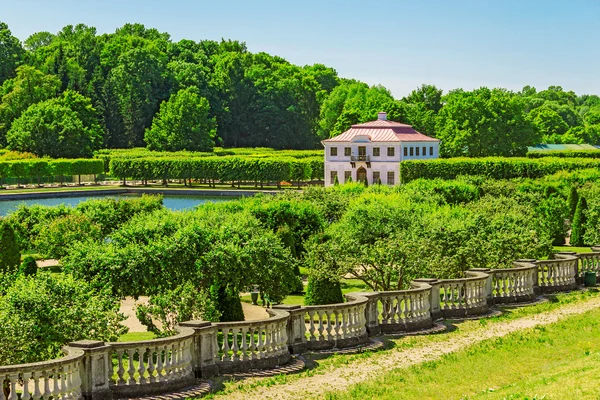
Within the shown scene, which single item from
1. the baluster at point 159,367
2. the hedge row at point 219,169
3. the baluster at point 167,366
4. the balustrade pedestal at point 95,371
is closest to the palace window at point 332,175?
the hedge row at point 219,169

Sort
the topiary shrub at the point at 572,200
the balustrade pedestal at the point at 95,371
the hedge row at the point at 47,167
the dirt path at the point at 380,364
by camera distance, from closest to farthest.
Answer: the balustrade pedestal at the point at 95,371, the dirt path at the point at 380,364, the topiary shrub at the point at 572,200, the hedge row at the point at 47,167

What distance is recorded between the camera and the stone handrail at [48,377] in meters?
16.5

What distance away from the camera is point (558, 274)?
32.2 metres

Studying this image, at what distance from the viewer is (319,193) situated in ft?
184

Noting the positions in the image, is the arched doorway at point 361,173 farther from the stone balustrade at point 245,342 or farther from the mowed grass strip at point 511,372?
the mowed grass strip at point 511,372

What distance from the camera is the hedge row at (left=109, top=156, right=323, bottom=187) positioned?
116938 mm

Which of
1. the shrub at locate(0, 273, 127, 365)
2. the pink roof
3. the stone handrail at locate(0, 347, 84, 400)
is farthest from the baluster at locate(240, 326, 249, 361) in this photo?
the pink roof

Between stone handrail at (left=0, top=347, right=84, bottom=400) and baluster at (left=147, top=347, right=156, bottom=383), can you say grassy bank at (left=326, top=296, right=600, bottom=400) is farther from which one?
stone handrail at (left=0, top=347, right=84, bottom=400)

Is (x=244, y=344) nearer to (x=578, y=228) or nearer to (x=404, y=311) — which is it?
(x=404, y=311)

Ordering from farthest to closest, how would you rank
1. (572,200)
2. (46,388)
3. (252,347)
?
1. (572,200)
2. (252,347)
3. (46,388)

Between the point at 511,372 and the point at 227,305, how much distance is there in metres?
7.44

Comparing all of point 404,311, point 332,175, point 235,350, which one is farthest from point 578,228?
point 332,175

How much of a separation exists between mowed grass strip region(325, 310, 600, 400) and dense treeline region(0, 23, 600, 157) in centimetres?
10465

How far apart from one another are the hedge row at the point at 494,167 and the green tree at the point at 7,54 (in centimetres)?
7900
